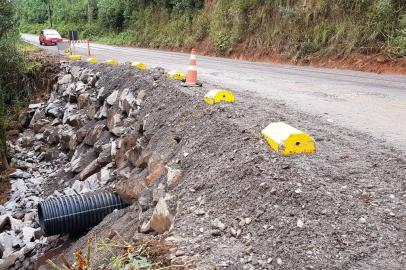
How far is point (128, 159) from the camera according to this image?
7664mm

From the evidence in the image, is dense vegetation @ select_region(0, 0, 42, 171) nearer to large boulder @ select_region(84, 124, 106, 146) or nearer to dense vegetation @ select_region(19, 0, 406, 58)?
large boulder @ select_region(84, 124, 106, 146)

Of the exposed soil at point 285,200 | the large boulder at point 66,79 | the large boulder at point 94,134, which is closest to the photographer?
the exposed soil at point 285,200

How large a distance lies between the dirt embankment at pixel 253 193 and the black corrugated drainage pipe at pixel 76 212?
30 cm

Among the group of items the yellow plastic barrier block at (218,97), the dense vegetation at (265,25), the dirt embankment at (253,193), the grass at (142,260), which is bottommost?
the grass at (142,260)

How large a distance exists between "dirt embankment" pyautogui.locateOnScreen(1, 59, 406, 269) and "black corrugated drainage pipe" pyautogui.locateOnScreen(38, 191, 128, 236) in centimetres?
30

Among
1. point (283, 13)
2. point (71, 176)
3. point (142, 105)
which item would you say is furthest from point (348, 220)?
point (283, 13)

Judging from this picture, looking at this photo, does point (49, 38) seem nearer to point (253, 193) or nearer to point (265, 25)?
point (265, 25)

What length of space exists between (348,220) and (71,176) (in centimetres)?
847

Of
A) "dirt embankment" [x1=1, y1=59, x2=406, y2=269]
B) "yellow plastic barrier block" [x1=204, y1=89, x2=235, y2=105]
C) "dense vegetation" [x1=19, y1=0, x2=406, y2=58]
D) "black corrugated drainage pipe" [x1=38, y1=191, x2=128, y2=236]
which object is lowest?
"black corrugated drainage pipe" [x1=38, y1=191, x2=128, y2=236]

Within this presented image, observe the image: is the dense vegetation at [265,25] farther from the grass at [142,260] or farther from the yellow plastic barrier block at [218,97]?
the grass at [142,260]

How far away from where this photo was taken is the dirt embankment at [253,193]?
9.34 feet

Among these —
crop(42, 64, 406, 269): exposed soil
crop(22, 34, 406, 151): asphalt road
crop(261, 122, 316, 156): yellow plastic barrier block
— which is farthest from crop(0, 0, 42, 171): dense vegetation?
crop(261, 122, 316, 156): yellow plastic barrier block

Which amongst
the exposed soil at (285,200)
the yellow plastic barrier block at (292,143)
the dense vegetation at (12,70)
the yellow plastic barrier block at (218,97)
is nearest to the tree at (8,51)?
the dense vegetation at (12,70)

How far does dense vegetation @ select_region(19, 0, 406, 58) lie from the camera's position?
12750 mm
